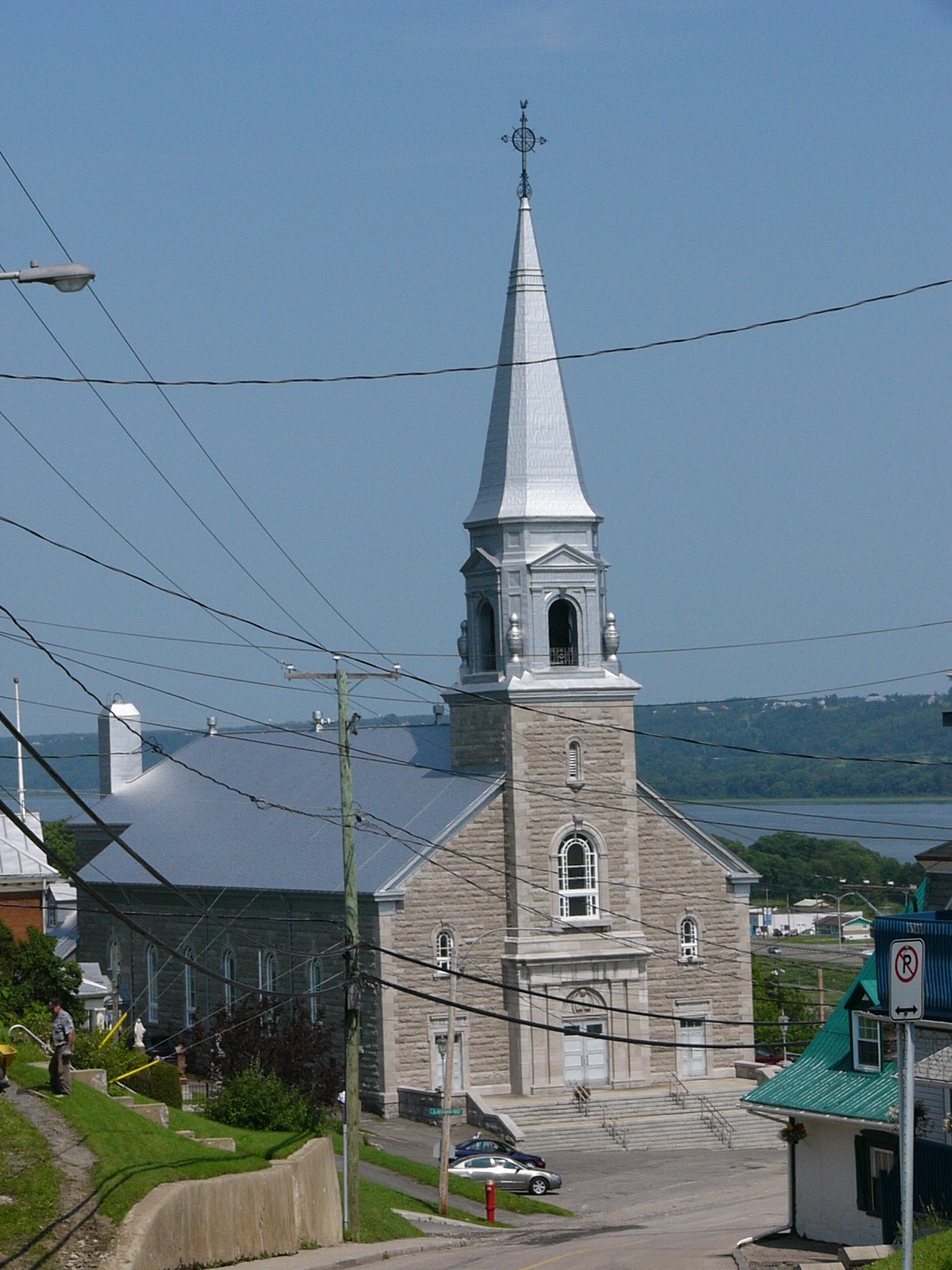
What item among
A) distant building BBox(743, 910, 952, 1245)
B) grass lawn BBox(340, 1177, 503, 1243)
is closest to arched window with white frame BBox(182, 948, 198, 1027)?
grass lawn BBox(340, 1177, 503, 1243)

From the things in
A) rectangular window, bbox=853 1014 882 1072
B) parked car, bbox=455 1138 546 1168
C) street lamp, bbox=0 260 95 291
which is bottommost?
parked car, bbox=455 1138 546 1168

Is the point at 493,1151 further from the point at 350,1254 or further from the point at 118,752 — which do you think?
the point at 118,752

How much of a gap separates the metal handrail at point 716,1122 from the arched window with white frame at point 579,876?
257 inches

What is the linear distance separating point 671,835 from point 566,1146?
11.6 m

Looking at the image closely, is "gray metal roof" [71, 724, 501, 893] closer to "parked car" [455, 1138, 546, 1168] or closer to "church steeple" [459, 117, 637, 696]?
"church steeple" [459, 117, 637, 696]

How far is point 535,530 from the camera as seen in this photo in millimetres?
67125

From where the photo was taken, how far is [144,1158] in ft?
98.7

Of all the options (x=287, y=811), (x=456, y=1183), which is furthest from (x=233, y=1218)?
(x=287, y=811)

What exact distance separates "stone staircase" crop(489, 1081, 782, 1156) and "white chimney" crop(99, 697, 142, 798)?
96.7 ft

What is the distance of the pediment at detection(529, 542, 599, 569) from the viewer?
6681 cm

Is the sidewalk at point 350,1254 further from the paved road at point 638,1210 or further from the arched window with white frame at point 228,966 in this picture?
the arched window with white frame at point 228,966

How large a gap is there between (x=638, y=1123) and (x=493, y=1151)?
7077mm

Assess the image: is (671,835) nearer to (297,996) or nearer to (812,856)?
(297,996)

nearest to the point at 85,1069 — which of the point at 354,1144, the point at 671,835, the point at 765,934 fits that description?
the point at 354,1144
